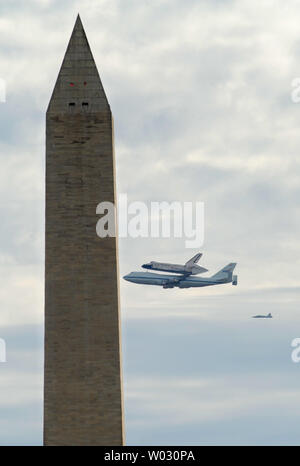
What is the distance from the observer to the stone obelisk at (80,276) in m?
48.5

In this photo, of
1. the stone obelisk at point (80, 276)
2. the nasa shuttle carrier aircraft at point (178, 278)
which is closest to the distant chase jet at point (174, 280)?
the nasa shuttle carrier aircraft at point (178, 278)

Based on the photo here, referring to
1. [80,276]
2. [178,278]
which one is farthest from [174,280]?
[80,276]

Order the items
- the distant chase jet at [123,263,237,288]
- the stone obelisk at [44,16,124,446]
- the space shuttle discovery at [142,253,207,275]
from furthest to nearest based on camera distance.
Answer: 1. the space shuttle discovery at [142,253,207,275]
2. the distant chase jet at [123,263,237,288]
3. the stone obelisk at [44,16,124,446]

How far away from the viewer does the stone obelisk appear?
48531 millimetres

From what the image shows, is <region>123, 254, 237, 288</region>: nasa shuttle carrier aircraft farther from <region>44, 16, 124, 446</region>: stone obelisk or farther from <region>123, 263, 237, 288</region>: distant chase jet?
<region>44, 16, 124, 446</region>: stone obelisk

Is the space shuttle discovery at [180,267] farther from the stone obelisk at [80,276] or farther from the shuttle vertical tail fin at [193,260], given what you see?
the stone obelisk at [80,276]

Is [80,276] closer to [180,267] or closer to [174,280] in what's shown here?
[174,280]

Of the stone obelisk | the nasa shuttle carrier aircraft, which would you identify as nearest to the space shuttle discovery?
the nasa shuttle carrier aircraft

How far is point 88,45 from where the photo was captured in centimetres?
5131

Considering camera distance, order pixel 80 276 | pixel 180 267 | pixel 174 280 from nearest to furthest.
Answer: pixel 80 276, pixel 174 280, pixel 180 267

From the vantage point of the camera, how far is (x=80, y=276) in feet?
162

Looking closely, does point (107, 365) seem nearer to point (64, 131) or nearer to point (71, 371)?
point (71, 371)
